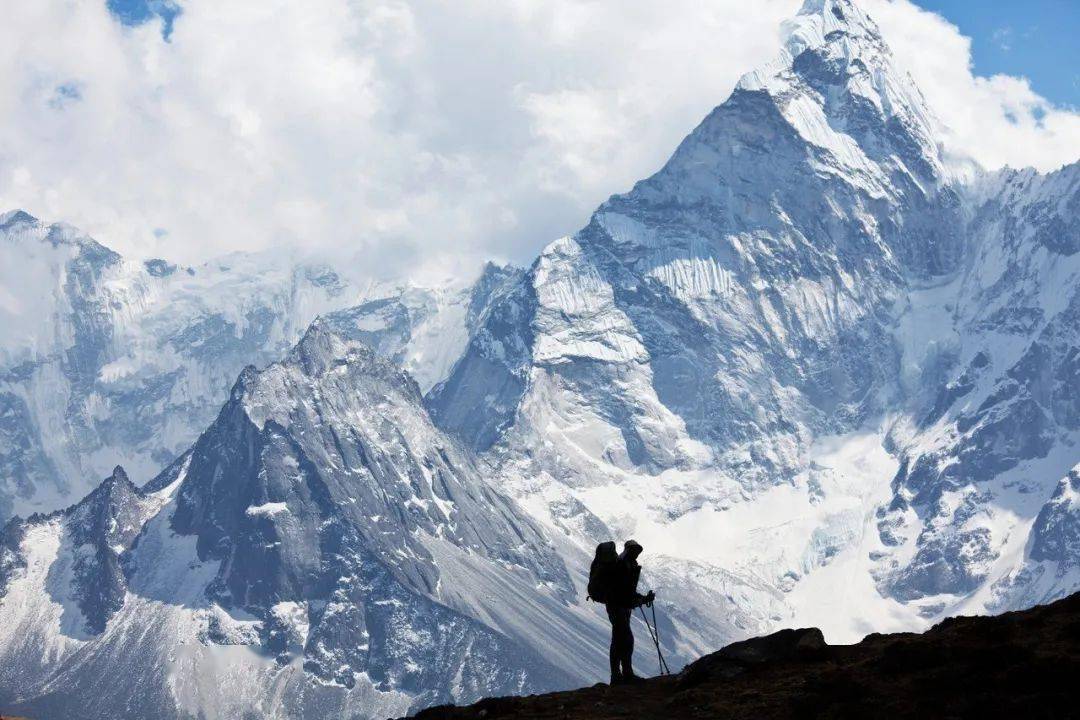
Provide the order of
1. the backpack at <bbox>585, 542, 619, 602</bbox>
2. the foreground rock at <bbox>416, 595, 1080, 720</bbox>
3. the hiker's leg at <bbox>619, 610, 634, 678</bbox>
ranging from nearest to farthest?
the foreground rock at <bbox>416, 595, 1080, 720</bbox> < the backpack at <bbox>585, 542, 619, 602</bbox> < the hiker's leg at <bbox>619, 610, 634, 678</bbox>

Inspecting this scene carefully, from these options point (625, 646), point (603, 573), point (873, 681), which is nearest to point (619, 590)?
point (603, 573)

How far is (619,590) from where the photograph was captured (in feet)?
152

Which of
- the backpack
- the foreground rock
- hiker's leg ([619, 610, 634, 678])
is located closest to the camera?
the foreground rock

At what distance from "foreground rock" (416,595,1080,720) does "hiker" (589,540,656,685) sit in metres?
1.07

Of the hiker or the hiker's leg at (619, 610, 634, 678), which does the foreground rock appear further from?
the hiker

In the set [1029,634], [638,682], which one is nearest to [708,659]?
[638,682]

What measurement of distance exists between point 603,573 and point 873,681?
9574 millimetres

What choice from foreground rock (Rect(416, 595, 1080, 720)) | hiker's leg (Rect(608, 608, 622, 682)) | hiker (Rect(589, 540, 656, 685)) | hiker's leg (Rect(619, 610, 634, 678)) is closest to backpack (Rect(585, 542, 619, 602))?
hiker (Rect(589, 540, 656, 685))

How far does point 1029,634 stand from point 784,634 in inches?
291

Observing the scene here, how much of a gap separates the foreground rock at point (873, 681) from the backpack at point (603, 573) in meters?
2.65

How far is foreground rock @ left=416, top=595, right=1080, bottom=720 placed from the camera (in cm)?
3662

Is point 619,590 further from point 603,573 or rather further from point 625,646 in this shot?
point 625,646

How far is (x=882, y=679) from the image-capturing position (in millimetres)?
39344

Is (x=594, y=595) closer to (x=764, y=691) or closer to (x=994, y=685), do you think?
(x=764, y=691)
